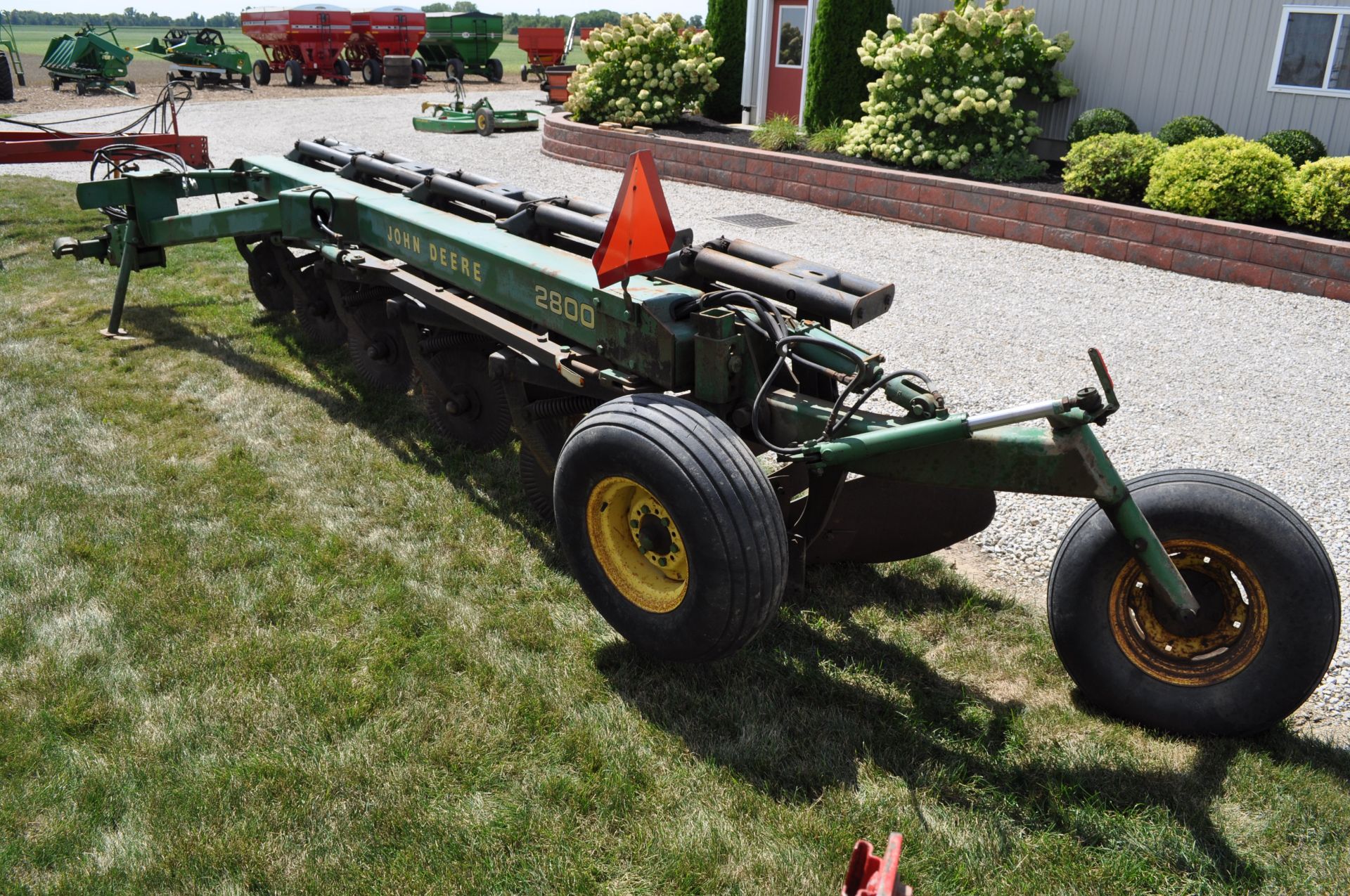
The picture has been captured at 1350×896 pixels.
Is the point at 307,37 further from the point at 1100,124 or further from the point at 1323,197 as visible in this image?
the point at 1323,197

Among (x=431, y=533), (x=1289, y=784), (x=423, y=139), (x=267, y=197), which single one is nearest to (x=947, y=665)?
(x=1289, y=784)

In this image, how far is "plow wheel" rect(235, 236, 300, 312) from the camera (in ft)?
24.0

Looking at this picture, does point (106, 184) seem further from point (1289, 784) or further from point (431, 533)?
point (1289, 784)

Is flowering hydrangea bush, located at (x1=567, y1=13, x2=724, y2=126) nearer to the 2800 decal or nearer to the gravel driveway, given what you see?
the gravel driveway

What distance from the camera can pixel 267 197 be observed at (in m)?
6.72

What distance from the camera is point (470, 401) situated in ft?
16.7

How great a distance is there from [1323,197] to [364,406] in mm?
7432

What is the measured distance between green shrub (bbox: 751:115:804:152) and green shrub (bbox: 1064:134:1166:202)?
3684 mm

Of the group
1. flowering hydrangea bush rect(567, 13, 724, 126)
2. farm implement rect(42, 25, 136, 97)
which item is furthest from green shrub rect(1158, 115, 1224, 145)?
farm implement rect(42, 25, 136, 97)

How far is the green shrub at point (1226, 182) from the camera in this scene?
852 centimetres

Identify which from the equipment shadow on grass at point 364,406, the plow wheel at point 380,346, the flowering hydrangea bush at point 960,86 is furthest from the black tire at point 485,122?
the plow wheel at point 380,346

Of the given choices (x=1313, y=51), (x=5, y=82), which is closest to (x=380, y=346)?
(x=1313, y=51)

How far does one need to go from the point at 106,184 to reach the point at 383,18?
93.4ft

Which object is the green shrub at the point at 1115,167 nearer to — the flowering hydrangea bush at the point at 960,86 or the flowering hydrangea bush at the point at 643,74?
the flowering hydrangea bush at the point at 960,86
